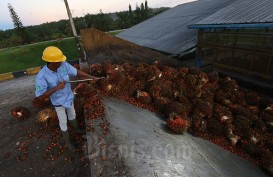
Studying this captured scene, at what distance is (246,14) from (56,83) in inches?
276

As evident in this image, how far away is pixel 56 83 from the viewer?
392 cm

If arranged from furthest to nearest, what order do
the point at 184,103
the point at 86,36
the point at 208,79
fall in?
the point at 86,36, the point at 208,79, the point at 184,103

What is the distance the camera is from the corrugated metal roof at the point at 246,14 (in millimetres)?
6367

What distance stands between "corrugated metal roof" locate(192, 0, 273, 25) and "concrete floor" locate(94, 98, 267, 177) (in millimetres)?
4236

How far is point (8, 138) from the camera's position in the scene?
5.61 meters

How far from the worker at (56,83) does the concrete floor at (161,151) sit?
1.02 m

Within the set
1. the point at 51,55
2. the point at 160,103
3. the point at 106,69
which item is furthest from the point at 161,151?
the point at 106,69

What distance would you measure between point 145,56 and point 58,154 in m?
5.18

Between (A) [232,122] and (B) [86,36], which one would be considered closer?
(A) [232,122]

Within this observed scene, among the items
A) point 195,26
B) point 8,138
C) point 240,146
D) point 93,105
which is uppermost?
point 195,26

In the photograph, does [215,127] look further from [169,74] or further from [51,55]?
[51,55]

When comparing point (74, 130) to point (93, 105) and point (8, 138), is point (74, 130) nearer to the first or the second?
point (93, 105)

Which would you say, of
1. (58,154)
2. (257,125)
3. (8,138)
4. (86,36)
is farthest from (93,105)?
Result: (257,125)

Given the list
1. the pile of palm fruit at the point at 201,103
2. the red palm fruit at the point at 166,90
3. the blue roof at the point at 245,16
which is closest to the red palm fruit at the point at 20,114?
the pile of palm fruit at the point at 201,103
